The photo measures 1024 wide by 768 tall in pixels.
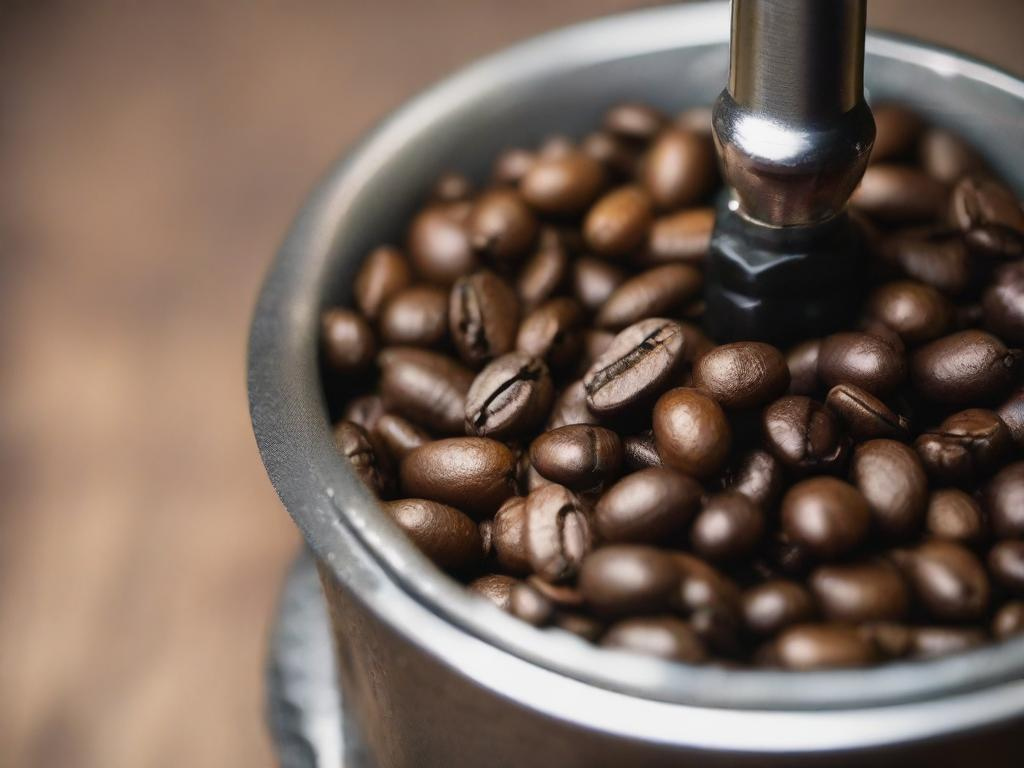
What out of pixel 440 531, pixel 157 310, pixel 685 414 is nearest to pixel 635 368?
pixel 685 414

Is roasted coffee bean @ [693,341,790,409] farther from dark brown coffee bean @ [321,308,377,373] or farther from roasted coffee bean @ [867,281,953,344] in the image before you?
dark brown coffee bean @ [321,308,377,373]

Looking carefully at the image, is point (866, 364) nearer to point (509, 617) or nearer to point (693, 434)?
point (693, 434)

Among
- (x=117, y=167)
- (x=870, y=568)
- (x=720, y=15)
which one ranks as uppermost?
(x=720, y=15)

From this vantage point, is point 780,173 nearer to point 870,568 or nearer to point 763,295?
point 763,295

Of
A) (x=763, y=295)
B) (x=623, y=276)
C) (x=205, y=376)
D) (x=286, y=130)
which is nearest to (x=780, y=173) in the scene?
(x=763, y=295)

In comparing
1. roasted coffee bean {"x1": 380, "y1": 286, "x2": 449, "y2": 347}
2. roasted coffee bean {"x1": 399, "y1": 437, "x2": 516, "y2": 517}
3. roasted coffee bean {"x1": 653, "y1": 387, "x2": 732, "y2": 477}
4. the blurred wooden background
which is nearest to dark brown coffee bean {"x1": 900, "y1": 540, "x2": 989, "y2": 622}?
roasted coffee bean {"x1": 653, "y1": 387, "x2": 732, "y2": 477}

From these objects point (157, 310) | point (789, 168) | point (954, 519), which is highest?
point (789, 168)
